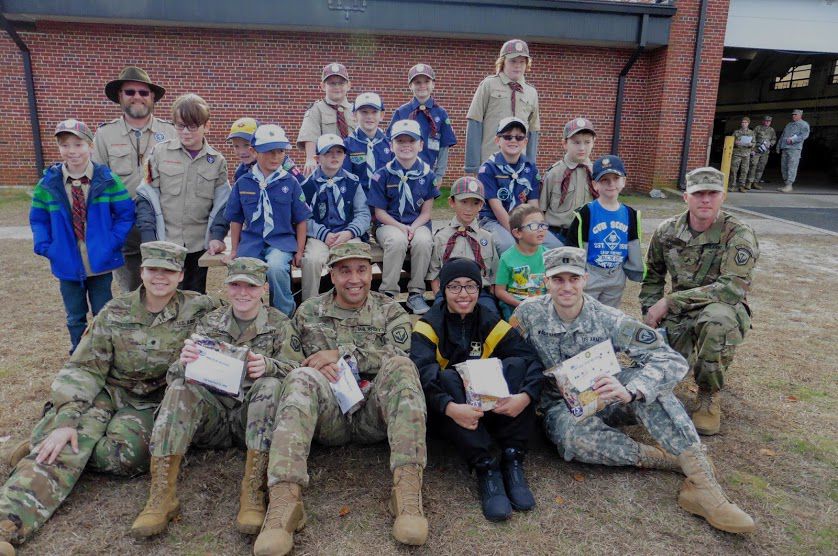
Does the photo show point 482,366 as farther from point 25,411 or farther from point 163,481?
point 25,411

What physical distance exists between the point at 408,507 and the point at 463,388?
0.70m

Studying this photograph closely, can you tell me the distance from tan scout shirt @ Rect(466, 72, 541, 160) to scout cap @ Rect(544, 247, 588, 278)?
313cm

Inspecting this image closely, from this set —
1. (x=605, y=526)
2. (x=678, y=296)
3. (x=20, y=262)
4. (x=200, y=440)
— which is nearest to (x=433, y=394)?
(x=605, y=526)

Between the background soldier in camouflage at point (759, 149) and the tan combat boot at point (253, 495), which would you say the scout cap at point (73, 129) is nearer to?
the tan combat boot at point (253, 495)

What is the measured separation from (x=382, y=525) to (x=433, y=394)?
690 millimetres

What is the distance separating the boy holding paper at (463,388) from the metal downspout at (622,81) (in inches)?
481

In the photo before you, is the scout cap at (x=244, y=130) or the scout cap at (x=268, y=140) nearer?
the scout cap at (x=268, y=140)

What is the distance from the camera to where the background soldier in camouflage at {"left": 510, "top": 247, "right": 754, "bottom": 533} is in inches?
113

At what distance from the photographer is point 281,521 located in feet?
8.20

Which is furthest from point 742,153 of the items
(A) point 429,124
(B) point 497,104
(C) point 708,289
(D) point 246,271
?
(D) point 246,271

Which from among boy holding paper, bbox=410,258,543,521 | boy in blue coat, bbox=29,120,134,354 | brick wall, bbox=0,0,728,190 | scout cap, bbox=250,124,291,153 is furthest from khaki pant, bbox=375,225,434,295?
brick wall, bbox=0,0,728,190

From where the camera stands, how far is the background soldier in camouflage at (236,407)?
8.80 ft

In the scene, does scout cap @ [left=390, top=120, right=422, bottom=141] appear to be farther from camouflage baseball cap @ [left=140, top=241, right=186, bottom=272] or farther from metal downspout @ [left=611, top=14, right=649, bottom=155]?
metal downspout @ [left=611, top=14, right=649, bottom=155]

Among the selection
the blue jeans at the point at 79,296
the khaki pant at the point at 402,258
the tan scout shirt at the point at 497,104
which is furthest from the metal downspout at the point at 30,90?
the khaki pant at the point at 402,258
